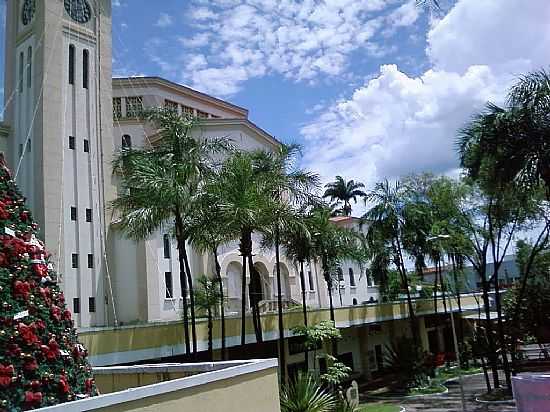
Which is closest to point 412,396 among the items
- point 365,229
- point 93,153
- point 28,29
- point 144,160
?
point 365,229

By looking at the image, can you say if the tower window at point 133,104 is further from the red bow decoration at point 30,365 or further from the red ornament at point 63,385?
the red bow decoration at point 30,365

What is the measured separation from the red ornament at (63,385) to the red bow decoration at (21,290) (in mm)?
811

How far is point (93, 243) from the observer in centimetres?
3319

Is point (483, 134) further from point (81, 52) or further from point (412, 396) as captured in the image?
point (81, 52)

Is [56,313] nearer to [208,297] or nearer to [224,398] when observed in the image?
[224,398]

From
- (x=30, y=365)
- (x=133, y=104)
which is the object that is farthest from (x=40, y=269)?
(x=133, y=104)

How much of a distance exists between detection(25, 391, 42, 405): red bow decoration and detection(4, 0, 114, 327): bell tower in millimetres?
27545

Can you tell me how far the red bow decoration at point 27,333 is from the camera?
4.88 meters

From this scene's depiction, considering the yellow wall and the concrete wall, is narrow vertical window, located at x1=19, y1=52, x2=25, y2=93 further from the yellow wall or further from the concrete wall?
the yellow wall

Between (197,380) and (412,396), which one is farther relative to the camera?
(412,396)

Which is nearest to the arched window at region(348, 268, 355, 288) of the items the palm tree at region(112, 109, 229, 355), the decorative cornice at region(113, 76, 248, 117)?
the decorative cornice at region(113, 76, 248, 117)

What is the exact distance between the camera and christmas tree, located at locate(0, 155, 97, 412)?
185 inches

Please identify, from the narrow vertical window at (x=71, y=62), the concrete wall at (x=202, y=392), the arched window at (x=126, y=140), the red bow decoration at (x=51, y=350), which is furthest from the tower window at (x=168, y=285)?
the red bow decoration at (x=51, y=350)

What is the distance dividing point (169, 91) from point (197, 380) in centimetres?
4303
